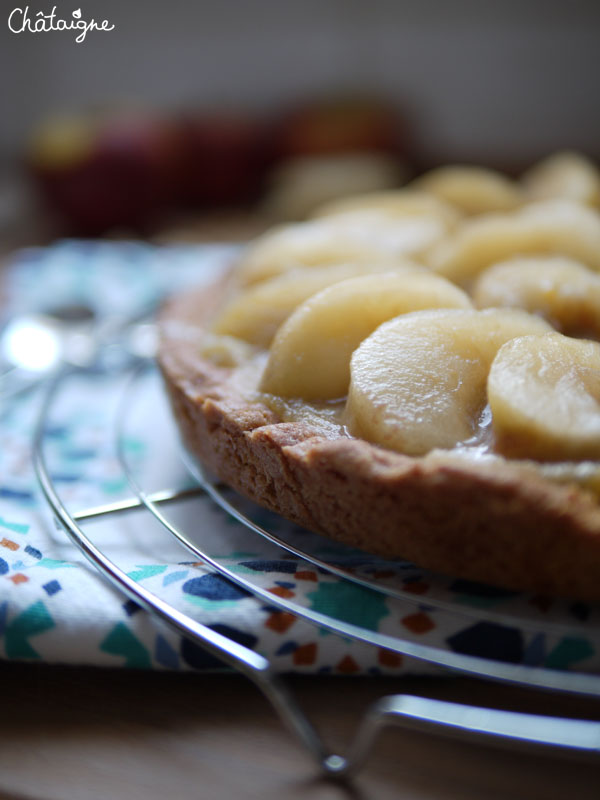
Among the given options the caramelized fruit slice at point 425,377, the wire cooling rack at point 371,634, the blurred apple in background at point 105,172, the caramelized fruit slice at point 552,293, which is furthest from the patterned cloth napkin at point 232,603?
the blurred apple in background at point 105,172

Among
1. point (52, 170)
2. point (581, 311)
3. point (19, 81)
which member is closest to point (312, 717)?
point (581, 311)

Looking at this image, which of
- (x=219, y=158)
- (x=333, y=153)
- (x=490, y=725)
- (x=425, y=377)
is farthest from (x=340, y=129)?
(x=490, y=725)

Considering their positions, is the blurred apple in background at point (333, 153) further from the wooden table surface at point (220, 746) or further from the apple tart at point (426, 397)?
the wooden table surface at point (220, 746)

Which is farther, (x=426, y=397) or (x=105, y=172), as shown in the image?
(x=105, y=172)

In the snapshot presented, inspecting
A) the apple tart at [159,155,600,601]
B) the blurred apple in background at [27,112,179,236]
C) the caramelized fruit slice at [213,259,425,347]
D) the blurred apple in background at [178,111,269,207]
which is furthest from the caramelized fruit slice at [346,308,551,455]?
the blurred apple in background at [178,111,269,207]

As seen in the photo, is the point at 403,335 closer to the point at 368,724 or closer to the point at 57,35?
the point at 368,724

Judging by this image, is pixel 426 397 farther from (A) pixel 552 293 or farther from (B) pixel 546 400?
(A) pixel 552 293
